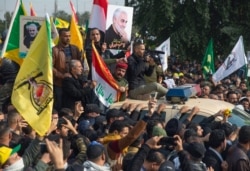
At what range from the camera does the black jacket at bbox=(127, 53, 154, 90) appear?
41.7ft

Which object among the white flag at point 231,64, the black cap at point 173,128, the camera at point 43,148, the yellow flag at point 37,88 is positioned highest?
the yellow flag at point 37,88

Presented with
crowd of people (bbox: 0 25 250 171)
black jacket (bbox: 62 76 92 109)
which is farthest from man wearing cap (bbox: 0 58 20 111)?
black jacket (bbox: 62 76 92 109)

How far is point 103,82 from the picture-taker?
12.0 m

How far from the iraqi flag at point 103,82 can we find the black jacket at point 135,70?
0.77 meters

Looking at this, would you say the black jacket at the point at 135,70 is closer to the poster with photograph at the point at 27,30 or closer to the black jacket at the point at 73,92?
the black jacket at the point at 73,92

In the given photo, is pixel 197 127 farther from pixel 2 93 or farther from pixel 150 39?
pixel 150 39

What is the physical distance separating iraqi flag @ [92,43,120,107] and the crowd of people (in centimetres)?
11

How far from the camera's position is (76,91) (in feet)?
37.2

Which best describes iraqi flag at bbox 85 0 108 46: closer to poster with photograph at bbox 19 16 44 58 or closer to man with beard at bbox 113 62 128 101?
man with beard at bbox 113 62 128 101

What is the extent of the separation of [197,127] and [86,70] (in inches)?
116

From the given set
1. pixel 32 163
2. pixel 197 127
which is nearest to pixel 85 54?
pixel 197 127

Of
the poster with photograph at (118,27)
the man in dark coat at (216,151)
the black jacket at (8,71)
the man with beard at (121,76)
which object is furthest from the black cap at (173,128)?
the poster with photograph at (118,27)

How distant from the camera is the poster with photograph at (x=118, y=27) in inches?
531

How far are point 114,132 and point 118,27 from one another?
16.2 feet
